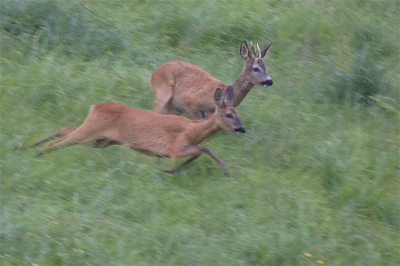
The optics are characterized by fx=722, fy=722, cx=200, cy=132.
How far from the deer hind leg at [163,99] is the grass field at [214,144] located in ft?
0.80

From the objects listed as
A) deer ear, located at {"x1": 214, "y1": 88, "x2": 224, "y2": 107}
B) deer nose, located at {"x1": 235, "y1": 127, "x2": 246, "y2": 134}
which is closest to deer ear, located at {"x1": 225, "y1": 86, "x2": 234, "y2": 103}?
deer ear, located at {"x1": 214, "y1": 88, "x2": 224, "y2": 107}

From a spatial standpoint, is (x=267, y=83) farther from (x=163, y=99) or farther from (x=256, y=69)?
(x=163, y=99)

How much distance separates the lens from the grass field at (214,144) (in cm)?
604

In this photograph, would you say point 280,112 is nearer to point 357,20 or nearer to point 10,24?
point 357,20

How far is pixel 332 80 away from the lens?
31.0 feet

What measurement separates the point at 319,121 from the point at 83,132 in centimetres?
288

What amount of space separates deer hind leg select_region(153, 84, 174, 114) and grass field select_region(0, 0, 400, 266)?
245mm

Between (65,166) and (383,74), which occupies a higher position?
(383,74)

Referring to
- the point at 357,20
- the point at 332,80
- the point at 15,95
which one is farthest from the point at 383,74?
the point at 15,95

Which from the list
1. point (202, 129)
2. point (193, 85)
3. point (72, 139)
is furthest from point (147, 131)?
point (193, 85)

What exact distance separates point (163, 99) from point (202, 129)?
1313 mm

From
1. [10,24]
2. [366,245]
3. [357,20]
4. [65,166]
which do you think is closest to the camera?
[366,245]

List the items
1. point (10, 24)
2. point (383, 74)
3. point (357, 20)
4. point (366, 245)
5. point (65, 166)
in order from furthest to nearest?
point (357, 20) < point (10, 24) < point (383, 74) < point (65, 166) < point (366, 245)

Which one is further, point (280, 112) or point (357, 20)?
point (357, 20)
